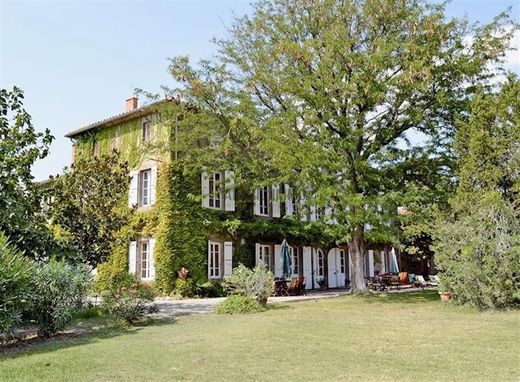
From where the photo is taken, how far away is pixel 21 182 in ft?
41.9

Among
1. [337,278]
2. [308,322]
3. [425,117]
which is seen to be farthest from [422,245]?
[308,322]

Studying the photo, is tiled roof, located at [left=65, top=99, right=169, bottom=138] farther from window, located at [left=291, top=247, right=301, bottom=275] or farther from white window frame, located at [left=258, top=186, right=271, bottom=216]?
window, located at [left=291, top=247, right=301, bottom=275]

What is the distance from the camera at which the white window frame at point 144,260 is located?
20.5m

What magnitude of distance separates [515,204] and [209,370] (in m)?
10.8

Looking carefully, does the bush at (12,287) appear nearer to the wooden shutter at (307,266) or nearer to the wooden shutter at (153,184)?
the wooden shutter at (153,184)

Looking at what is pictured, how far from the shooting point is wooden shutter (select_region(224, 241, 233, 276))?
69.4 ft

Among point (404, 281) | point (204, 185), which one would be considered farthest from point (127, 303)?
point (404, 281)

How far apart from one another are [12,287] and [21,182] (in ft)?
15.6

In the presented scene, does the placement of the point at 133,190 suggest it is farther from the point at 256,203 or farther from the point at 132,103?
the point at 256,203

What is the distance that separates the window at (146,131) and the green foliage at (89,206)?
703cm

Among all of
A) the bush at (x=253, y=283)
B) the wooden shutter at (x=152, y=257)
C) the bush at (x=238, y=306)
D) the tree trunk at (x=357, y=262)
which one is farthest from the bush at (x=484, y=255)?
the wooden shutter at (x=152, y=257)

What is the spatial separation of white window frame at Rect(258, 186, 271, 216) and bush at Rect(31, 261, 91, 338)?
13527 mm

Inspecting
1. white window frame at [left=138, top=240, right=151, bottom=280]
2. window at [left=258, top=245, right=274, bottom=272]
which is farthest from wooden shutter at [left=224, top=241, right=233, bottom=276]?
white window frame at [left=138, top=240, right=151, bottom=280]

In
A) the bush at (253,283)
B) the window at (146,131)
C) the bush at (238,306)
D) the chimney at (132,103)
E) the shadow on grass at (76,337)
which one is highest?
the chimney at (132,103)
